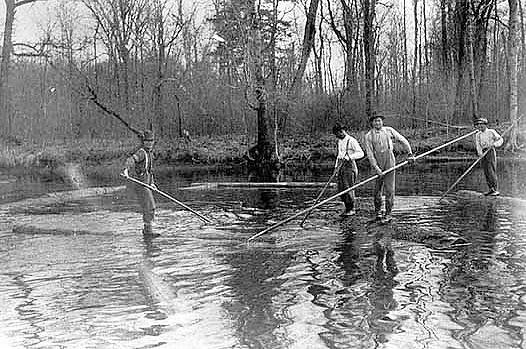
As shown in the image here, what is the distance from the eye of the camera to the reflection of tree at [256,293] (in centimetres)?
582

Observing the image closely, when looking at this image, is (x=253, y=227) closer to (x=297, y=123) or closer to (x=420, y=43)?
(x=297, y=123)

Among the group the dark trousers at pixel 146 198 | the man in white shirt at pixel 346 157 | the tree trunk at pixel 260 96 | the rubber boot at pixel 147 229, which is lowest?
the rubber boot at pixel 147 229

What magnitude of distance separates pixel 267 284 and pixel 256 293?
428 mm

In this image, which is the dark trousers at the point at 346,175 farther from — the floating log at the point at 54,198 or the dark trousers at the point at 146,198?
the floating log at the point at 54,198

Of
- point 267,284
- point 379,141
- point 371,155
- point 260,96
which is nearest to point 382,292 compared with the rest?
point 267,284

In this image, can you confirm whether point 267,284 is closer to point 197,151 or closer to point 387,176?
point 387,176

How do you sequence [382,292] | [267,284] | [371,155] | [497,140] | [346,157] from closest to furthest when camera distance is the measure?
Answer: 1. [382,292]
2. [267,284]
3. [371,155]
4. [346,157]
5. [497,140]

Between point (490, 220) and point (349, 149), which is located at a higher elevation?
point (349, 149)

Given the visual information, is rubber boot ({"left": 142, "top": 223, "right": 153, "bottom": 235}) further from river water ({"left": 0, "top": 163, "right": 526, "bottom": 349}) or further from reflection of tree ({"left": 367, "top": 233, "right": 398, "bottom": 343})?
reflection of tree ({"left": 367, "top": 233, "right": 398, "bottom": 343})

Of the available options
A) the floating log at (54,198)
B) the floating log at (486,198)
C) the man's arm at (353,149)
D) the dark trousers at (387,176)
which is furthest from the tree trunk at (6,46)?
the dark trousers at (387,176)

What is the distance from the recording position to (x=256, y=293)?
734 cm

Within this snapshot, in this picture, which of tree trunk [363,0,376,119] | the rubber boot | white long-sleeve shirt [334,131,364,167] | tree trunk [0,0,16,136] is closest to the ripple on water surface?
the rubber boot

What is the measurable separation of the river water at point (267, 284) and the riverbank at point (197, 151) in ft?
60.6

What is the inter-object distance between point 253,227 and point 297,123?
24.7 meters
